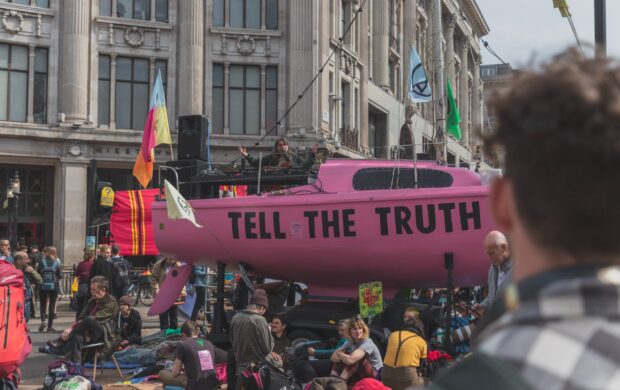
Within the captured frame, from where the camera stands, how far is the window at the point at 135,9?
2969cm

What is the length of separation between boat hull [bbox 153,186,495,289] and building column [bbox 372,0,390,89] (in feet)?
90.0

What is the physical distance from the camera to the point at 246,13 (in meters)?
31.1

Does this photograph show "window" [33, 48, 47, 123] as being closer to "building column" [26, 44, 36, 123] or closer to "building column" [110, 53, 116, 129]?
"building column" [26, 44, 36, 123]

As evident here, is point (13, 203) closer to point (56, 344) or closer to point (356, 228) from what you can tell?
point (56, 344)

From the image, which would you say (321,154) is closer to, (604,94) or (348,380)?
(348,380)

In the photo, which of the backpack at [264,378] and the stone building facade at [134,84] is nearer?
the backpack at [264,378]

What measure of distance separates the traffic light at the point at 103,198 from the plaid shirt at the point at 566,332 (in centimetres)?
1698

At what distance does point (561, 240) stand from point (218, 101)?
29.9 metres

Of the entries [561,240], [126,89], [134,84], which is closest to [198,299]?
[561,240]

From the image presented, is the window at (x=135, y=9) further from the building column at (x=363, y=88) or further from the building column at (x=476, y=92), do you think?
the building column at (x=476, y=92)

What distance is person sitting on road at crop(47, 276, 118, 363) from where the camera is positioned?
10570mm

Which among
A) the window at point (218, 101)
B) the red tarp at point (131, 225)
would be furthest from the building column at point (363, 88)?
the red tarp at point (131, 225)

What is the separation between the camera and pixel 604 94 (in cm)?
130

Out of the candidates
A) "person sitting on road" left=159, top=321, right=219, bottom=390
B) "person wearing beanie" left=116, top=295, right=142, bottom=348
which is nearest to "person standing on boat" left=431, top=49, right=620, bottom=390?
"person sitting on road" left=159, top=321, right=219, bottom=390
